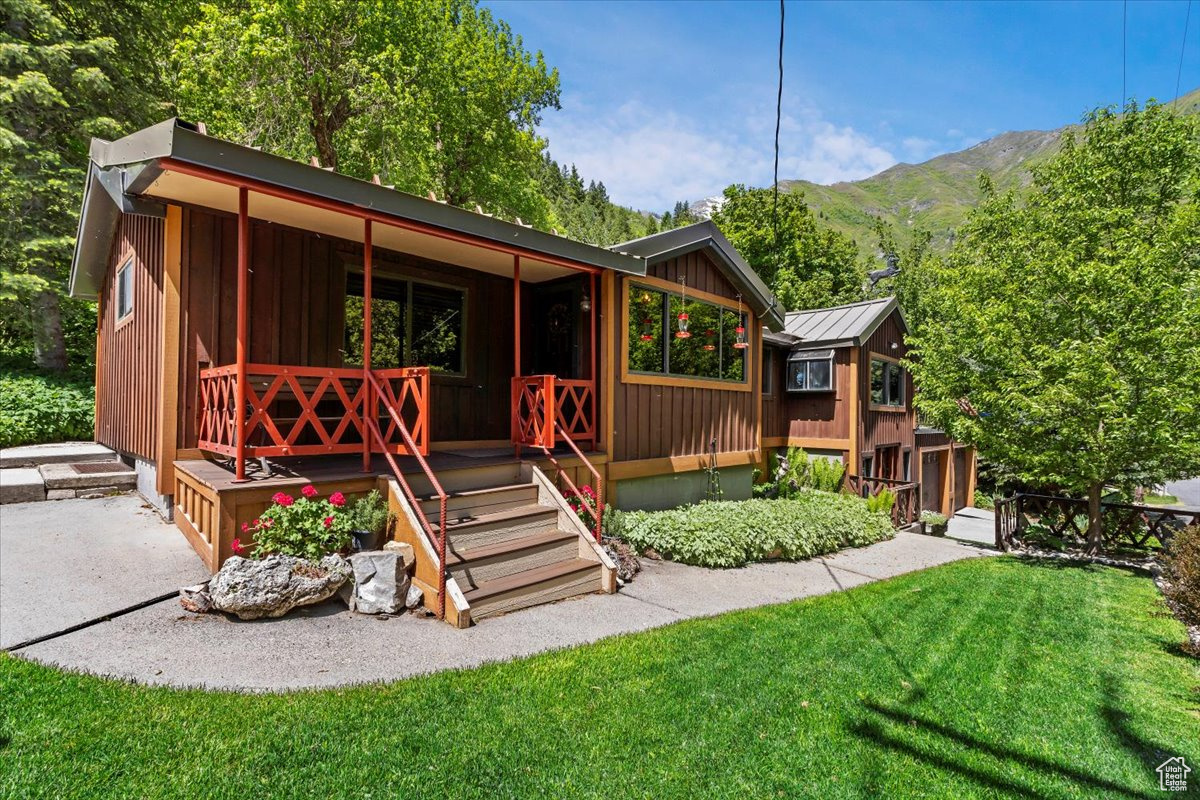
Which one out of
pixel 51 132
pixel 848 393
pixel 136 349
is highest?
pixel 51 132

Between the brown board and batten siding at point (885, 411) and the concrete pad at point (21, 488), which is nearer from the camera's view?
the concrete pad at point (21, 488)

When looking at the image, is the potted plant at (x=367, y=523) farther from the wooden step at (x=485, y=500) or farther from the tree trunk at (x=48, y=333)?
the tree trunk at (x=48, y=333)

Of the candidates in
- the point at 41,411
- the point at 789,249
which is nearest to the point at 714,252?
the point at 41,411

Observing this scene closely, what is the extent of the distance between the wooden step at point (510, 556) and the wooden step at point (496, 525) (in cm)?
7

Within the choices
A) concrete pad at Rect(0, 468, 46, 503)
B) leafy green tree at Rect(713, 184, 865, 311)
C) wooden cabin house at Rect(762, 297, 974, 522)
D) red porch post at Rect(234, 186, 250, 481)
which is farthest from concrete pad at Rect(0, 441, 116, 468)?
leafy green tree at Rect(713, 184, 865, 311)

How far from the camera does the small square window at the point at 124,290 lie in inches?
286

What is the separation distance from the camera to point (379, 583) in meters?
4.48

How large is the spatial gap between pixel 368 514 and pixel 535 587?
1.59 metres

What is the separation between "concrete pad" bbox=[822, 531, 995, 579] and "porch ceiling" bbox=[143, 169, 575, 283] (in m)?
5.67

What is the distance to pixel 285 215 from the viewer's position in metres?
5.79

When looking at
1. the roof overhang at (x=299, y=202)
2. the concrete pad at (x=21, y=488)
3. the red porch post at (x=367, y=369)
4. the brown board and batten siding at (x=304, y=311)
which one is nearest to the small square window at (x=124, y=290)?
the roof overhang at (x=299, y=202)

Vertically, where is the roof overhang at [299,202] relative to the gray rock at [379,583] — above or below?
above

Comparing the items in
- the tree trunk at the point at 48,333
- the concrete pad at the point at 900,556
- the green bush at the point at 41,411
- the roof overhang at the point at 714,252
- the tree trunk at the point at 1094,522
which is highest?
the roof overhang at the point at 714,252

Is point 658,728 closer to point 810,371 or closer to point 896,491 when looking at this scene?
point 896,491
